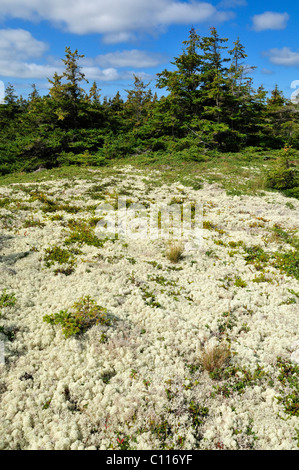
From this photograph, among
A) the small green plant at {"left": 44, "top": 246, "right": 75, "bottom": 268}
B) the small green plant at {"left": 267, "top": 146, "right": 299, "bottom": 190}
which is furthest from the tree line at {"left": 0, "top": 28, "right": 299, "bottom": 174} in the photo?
the small green plant at {"left": 44, "top": 246, "right": 75, "bottom": 268}

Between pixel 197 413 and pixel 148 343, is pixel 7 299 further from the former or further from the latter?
pixel 197 413

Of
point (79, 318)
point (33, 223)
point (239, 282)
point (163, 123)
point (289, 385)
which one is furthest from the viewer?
point (163, 123)

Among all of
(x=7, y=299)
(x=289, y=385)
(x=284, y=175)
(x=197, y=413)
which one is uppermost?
(x=284, y=175)

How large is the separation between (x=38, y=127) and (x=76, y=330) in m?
32.3

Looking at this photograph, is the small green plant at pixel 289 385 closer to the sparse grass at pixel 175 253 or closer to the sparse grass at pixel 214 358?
the sparse grass at pixel 214 358

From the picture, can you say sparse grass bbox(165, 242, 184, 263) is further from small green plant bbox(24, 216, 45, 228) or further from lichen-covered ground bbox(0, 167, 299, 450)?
small green plant bbox(24, 216, 45, 228)

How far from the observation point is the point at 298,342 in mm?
5621
